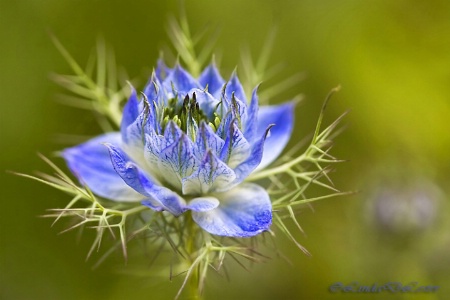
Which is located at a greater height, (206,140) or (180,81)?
(180,81)

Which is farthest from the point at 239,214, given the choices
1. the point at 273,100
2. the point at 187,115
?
the point at 273,100

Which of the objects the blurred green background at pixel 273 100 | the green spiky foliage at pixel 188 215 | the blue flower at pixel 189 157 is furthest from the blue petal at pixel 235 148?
the blurred green background at pixel 273 100

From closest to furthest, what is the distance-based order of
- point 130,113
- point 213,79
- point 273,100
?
point 130,113 < point 213,79 < point 273,100

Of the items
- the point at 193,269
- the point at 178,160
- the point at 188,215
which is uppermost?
the point at 178,160

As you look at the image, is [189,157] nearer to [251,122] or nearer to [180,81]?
[251,122]

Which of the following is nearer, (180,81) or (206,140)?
(206,140)

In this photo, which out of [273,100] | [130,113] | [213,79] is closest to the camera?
[130,113]

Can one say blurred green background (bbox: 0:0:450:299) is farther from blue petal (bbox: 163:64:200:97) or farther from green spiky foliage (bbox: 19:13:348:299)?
blue petal (bbox: 163:64:200:97)

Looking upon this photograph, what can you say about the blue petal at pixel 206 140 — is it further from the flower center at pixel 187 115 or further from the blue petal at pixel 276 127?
the blue petal at pixel 276 127
